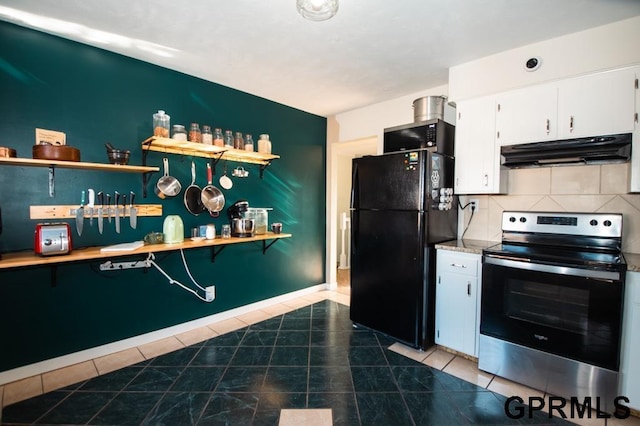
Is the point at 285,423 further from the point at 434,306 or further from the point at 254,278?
the point at 254,278

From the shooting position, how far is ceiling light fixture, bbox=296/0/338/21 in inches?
64.3

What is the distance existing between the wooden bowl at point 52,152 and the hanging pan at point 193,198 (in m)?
0.94

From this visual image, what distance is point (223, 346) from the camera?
261cm

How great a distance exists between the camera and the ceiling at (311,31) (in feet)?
6.16

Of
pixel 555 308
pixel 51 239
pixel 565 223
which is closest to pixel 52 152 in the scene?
pixel 51 239

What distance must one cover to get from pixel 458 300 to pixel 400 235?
0.71 meters

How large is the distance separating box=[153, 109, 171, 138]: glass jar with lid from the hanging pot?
0.32 metres

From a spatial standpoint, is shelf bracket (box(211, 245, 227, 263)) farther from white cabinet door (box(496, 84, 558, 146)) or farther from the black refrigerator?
white cabinet door (box(496, 84, 558, 146))

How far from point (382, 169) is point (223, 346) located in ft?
7.05

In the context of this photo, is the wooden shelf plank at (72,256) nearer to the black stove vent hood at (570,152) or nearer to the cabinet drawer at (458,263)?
the cabinet drawer at (458,263)

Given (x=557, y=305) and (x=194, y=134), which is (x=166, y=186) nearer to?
(x=194, y=134)

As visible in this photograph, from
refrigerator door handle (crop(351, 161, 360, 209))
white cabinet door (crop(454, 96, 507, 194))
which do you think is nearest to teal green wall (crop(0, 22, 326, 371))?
refrigerator door handle (crop(351, 161, 360, 209))

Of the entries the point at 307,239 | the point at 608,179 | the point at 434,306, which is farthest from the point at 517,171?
the point at 307,239

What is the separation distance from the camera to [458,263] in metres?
2.45
